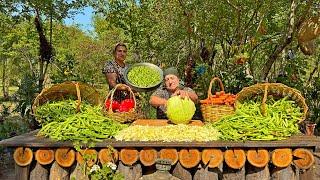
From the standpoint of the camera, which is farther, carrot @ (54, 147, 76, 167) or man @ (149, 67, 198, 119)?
man @ (149, 67, 198, 119)

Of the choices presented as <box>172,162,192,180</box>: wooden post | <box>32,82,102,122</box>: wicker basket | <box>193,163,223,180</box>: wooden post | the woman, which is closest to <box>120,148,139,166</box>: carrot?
<box>172,162,192,180</box>: wooden post

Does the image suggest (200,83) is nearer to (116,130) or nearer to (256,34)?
(256,34)

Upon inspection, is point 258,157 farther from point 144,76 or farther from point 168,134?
point 144,76

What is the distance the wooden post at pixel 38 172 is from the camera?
3842 millimetres

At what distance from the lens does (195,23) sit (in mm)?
11250

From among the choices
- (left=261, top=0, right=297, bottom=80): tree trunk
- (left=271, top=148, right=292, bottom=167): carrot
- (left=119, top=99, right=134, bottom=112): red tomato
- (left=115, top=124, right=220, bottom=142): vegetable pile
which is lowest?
(left=271, top=148, right=292, bottom=167): carrot

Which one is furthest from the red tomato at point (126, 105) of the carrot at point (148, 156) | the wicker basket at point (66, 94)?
the carrot at point (148, 156)

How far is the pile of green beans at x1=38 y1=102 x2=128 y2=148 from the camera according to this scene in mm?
3785

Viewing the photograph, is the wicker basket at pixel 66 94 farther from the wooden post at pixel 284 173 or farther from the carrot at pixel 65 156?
the wooden post at pixel 284 173

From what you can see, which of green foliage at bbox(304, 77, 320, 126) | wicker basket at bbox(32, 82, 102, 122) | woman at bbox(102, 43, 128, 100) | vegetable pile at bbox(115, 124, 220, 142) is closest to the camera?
vegetable pile at bbox(115, 124, 220, 142)

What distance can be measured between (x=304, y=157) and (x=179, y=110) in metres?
1.26

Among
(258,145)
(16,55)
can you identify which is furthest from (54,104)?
(16,55)

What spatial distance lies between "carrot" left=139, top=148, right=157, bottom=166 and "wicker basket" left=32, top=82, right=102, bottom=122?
91cm

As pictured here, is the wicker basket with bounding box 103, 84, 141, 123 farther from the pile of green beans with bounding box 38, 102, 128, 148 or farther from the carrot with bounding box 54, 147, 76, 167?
the carrot with bounding box 54, 147, 76, 167
